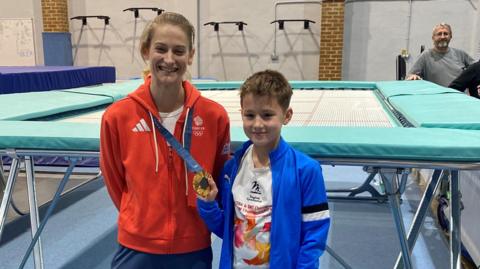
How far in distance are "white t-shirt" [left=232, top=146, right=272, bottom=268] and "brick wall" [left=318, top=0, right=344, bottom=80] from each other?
620cm

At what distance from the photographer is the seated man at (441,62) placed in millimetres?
3807

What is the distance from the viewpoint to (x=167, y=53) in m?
1.12

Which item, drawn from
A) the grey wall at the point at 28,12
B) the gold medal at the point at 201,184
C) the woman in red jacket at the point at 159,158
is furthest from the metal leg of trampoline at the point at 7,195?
the grey wall at the point at 28,12

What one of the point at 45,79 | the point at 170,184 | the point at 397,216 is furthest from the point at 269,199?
the point at 45,79

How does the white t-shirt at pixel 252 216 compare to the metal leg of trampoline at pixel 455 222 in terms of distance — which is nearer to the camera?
the white t-shirt at pixel 252 216

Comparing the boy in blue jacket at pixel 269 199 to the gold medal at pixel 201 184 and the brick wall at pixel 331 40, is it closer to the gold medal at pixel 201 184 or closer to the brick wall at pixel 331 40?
the gold medal at pixel 201 184

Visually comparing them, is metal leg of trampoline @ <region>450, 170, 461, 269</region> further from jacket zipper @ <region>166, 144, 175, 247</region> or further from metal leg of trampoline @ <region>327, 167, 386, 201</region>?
metal leg of trampoline @ <region>327, 167, 386, 201</region>

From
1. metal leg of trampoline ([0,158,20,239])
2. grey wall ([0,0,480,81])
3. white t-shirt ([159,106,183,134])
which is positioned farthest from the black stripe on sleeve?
grey wall ([0,0,480,81])

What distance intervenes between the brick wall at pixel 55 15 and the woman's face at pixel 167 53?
7.60m

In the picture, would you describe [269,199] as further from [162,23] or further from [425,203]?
[425,203]

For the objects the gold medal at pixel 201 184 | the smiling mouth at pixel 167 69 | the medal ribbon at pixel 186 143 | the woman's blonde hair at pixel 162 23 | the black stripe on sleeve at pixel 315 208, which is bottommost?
the black stripe on sleeve at pixel 315 208

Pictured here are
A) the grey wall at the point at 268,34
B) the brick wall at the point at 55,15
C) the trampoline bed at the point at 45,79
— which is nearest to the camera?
the trampoline bed at the point at 45,79

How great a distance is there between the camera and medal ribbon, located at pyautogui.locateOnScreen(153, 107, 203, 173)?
43.3 inches

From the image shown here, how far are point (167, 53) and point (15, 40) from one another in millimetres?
8302
